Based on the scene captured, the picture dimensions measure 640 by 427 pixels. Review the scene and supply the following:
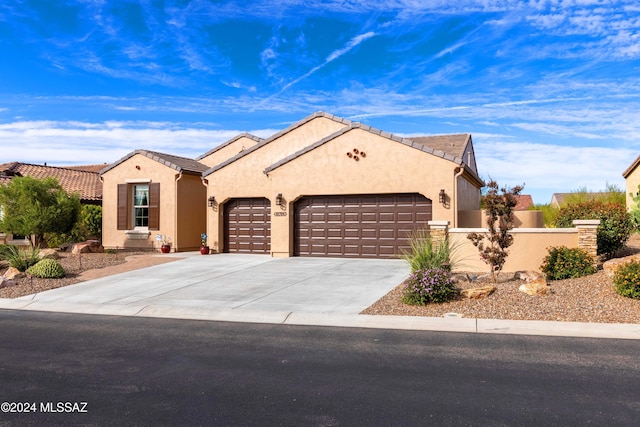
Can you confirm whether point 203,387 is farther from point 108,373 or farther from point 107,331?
point 107,331

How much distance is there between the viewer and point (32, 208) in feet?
67.6

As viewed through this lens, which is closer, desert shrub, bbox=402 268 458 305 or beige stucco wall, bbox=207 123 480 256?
desert shrub, bbox=402 268 458 305

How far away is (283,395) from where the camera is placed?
5.60 metres

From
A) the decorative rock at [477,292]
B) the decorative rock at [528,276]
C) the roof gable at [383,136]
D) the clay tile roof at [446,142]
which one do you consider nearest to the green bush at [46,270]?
the roof gable at [383,136]

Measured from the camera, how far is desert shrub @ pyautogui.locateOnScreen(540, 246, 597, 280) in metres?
13.1

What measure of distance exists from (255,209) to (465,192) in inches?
343

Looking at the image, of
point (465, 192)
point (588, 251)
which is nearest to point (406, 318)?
point (588, 251)

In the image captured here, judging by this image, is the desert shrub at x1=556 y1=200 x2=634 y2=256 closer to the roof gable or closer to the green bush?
the roof gable

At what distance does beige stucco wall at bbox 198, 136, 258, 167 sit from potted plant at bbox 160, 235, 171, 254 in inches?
274

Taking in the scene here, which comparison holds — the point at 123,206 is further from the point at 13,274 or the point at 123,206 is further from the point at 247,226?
the point at 13,274

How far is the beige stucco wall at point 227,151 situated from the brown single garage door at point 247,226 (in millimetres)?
7423

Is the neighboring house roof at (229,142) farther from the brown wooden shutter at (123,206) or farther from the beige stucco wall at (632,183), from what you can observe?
the beige stucco wall at (632,183)

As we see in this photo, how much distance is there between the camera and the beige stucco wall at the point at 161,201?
23.8 meters

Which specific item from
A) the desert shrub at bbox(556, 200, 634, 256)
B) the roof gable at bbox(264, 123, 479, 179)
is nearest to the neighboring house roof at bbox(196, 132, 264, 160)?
the roof gable at bbox(264, 123, 479, 179)
